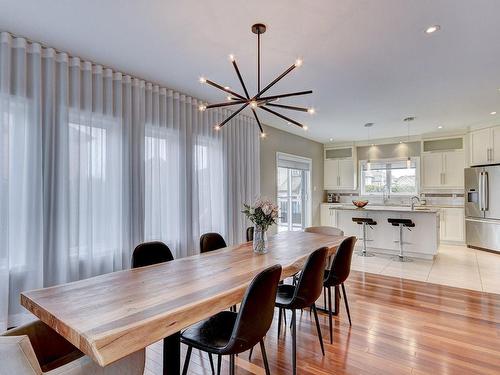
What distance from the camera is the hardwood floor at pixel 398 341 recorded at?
2.19m

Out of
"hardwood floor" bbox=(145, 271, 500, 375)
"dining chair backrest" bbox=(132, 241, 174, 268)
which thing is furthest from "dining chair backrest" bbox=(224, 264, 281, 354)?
"dining chair backrest" bbox=(132, 241, 174, 268)

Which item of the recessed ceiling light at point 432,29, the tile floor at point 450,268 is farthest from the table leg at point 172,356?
the tile floor at point 450,268

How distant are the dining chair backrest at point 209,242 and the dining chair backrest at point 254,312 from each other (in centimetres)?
142

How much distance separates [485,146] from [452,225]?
1893 millimetres

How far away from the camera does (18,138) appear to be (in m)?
2.53

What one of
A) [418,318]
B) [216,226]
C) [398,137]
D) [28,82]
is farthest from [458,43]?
[398,137]

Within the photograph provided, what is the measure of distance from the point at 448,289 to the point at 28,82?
5455 mm

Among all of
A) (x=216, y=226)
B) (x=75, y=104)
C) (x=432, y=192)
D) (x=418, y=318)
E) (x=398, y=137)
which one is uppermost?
(x=398, y=137)

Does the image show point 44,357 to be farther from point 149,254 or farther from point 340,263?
point 340,263

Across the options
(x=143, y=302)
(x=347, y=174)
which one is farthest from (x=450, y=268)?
(x=143, y=302)

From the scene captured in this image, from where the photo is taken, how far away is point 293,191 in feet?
23.5

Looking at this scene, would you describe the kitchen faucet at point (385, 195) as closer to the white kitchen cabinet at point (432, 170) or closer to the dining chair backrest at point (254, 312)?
the white kitchen cabinet at point (432, 170)

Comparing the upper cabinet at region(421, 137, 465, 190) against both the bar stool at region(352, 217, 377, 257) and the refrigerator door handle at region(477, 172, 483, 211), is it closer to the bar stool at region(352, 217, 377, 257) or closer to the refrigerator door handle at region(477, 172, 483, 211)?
the refrigerator door handle at region(477, 172, 483, 211)

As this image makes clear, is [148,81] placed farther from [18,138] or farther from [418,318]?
[418,318]
